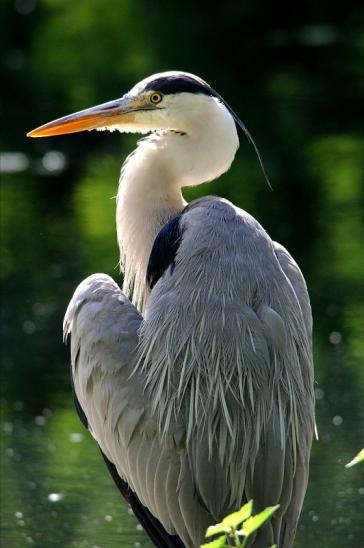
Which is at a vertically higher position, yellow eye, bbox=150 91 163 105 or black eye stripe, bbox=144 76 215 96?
black eye stripe, bbox=144 76 215 96

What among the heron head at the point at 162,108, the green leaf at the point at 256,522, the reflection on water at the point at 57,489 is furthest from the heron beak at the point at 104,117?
the green leaf at the point at 256,522

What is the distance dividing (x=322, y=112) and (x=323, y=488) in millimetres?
7597

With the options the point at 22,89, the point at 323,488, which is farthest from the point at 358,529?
the point at 22,89

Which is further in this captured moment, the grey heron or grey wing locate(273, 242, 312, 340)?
grey wing locate(273, 242, 312, 340)

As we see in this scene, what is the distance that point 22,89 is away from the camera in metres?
14.0

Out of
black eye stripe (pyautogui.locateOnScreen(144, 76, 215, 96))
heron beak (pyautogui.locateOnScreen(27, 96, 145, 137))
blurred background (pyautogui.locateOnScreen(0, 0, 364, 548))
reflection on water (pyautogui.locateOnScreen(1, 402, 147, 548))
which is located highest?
black eye stripe (pyautogui.locateOnScreen(144, 76, 215, 96))

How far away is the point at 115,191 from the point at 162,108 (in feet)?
17.8

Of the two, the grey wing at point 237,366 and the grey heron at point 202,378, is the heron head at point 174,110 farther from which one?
the grey wing at point 237,366

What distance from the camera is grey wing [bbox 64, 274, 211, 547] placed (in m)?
3.93

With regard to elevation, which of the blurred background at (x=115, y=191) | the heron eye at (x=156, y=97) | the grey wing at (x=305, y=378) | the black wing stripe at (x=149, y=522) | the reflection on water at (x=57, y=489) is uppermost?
the heron eye at (x=156, y=97)

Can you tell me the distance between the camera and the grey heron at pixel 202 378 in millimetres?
3893

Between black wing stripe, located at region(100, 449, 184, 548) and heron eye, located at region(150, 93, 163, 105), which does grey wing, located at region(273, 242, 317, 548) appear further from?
heron eye, located at region(150, 93, 163, 105)

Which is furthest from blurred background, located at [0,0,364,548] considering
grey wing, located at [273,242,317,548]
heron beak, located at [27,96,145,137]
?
heron beak, located at [27,96,145,137]

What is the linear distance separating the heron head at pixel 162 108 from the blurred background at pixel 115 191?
61.7 inches
